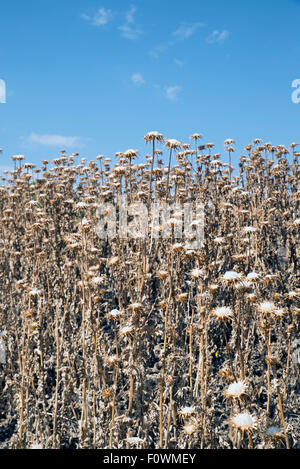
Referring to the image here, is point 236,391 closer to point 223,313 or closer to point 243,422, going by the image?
point 243,422

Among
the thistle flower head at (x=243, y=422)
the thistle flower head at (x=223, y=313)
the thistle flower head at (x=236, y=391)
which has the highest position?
the thistle flower head at (x=223, y=313)

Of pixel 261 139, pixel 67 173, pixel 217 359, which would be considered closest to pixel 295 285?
pixel 217 359

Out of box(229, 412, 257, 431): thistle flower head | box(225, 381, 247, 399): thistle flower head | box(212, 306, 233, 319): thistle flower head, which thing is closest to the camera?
box(229, 412, 257, 431): thistle flower head

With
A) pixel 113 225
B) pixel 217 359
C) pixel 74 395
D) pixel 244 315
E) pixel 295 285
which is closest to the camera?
pixel 244 315

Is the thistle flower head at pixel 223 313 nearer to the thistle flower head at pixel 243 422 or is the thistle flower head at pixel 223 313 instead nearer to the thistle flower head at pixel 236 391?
the thistle flower head at pixel 236 391

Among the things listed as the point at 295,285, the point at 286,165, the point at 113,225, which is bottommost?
the point at 295,285

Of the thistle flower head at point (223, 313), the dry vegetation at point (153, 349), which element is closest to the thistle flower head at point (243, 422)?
the dry vegetation at point (153, 349)

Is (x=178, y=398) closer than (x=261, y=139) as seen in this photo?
Yes

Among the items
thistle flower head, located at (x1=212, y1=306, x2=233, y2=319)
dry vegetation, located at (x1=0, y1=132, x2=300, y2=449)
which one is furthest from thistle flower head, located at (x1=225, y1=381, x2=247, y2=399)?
thistle flower head, located at (x1=212, y1=306, x2=233, y2=319)

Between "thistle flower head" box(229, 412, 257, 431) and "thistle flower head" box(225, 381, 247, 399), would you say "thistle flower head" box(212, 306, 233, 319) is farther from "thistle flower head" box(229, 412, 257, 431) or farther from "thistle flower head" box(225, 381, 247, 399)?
"thistle flower head" box(229, 412, 257, 431)

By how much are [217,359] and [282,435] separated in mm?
2547

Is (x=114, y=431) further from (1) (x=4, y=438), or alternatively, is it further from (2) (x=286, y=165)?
(2) (x=286, y=165)

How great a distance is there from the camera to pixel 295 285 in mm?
5602

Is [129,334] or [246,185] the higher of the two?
[246,185]
